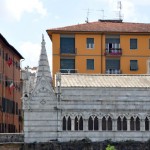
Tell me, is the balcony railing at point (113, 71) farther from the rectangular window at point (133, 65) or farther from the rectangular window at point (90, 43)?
the rectangular window at point (90, 43)

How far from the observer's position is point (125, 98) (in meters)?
51.8

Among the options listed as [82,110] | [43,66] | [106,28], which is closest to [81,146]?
[82,110]

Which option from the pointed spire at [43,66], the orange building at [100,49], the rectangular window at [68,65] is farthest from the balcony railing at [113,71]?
the pointed spire at [43,66]

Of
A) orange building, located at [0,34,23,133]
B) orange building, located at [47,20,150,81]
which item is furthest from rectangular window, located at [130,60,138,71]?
orange building, located at [0,34,23,133]

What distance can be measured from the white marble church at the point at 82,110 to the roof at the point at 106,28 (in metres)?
16.4

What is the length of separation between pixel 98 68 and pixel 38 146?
2060 centimetres

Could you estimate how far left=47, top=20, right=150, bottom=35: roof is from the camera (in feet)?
224

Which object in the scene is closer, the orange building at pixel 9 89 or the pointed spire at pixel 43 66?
the pointed spire at pixel 43 66

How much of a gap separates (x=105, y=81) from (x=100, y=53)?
15.7m

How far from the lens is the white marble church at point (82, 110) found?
166 ft

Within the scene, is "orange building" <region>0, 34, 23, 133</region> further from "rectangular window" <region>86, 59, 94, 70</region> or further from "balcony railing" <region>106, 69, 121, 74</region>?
"balcony railing" <region>106, 69, 121, 74</region>

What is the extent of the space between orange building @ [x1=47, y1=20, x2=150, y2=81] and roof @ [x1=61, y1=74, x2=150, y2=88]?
13192 mm

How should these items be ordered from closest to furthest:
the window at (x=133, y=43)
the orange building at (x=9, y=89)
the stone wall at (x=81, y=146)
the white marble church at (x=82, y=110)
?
the stone wall at (x=81, y=146) → the white marble church at (x=82, y=110) → the orange building at (x=9, y=89) → the window at (x=133, y=43)

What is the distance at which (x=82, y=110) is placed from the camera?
51031mm
